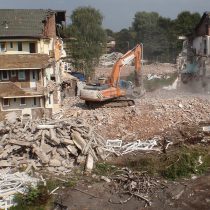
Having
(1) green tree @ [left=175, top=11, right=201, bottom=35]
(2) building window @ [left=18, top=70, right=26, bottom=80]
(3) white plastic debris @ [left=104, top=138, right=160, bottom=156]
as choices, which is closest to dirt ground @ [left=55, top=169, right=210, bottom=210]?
(3) white plastic debris @ [left=104, top=138, right=160, bottom=156]

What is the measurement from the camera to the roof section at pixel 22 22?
34.7 meters

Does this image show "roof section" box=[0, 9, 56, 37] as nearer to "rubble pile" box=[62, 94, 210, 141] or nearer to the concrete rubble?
"rubble pile" box=[62, 94, 210, 141]

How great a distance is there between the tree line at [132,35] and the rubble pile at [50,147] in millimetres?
28899

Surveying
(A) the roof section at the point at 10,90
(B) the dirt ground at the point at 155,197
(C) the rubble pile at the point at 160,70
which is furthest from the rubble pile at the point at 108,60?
(B) the dirt ground at the point at 155,197

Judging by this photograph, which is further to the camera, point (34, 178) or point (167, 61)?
point (167, 61)

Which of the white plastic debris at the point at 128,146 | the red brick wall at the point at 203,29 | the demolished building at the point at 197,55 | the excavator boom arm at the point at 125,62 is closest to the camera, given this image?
the white plastic debris at the point at 128,146

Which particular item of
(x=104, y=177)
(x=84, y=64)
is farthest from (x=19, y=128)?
(x=84, y=64)

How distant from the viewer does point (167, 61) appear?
8294 cm

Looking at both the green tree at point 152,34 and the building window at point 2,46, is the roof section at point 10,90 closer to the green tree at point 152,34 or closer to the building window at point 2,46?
the building window at point 2,46

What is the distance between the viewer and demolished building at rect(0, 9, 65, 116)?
112 ft

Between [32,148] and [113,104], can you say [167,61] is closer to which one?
[113,104]

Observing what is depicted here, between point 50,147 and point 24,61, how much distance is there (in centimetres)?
1263

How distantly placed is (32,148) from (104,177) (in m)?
4.39

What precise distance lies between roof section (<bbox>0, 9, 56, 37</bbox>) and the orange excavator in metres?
6.95
